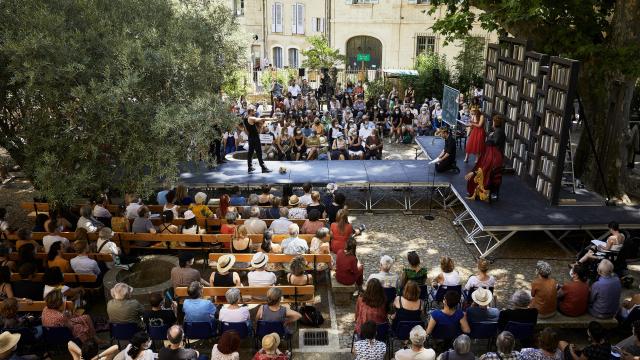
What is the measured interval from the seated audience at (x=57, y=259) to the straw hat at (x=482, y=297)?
6.11m

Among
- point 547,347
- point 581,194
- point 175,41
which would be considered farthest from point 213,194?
point 547,347

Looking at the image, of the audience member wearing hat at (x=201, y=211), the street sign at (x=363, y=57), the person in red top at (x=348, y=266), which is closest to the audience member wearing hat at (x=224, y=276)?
the person in red top at (x=348, y=266)

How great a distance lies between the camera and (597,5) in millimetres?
13328

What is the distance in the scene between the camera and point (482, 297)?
24.6 feet

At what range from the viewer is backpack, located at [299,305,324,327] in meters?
8.41

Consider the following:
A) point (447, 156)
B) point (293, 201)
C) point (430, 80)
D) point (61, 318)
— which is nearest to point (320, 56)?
point (430, 80)

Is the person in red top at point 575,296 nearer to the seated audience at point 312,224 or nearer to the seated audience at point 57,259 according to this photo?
the seated audience at point 312,224

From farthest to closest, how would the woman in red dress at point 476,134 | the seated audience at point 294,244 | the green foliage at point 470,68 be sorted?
1. the green foliage at point 470,68
2. the woman in red dress at point 476,134
3. the seated audience at point 294,244

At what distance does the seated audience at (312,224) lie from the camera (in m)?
10.1

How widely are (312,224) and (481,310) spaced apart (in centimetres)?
368

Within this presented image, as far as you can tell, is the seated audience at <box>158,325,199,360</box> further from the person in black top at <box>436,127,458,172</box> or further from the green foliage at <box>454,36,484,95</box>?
the green foliage at <box>454,36,484,95</box>

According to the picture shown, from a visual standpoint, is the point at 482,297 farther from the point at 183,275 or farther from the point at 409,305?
the point at 183,275

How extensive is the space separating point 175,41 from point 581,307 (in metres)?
7.34

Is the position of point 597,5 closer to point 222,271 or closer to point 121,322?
point 222,271
